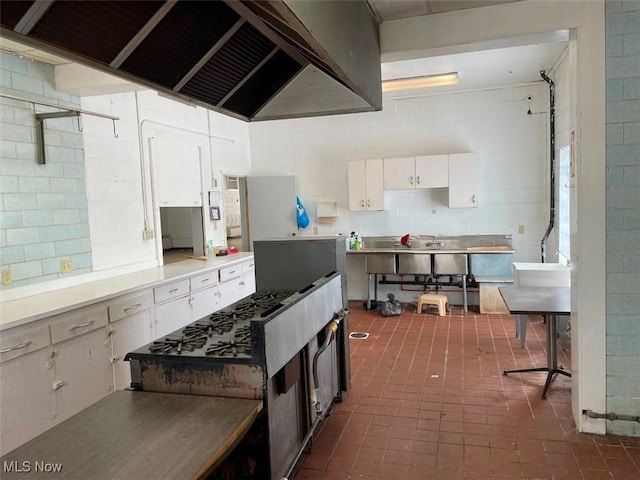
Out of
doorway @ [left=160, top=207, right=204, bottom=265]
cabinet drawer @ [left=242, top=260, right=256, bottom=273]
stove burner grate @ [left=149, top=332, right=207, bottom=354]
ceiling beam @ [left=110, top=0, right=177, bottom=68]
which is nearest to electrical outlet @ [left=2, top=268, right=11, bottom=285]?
stove burner grate @ [left=149, top=332, right=207, bottom=354]

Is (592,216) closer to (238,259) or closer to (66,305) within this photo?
(66,305)

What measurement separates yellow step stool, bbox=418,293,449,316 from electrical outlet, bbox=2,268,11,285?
455 centimetres

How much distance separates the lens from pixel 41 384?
2717 mm

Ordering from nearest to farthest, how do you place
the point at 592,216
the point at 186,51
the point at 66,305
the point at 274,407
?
the point at 186,51 < the point at 274,407 < the point at 592,216 < the point at 66,305

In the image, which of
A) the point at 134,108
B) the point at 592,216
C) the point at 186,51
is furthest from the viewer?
the point at 134,108

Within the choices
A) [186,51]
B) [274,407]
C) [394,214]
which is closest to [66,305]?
[274,407]

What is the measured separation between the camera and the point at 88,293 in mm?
3314

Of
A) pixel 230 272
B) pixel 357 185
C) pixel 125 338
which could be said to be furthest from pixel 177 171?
pixel 357 185

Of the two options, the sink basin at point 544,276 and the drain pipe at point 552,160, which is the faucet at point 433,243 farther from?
the sink basin at point 544,276

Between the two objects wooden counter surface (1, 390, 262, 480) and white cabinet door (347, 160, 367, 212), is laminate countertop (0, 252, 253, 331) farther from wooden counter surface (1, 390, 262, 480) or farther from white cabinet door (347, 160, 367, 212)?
white cabinet door (347, 160, 367, 212)

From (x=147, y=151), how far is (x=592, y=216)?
4011mm

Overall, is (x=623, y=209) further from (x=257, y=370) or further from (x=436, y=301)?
(x=436, y=301)

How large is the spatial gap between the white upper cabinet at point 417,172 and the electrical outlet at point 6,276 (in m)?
4.46

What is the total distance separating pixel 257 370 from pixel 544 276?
363 cm
